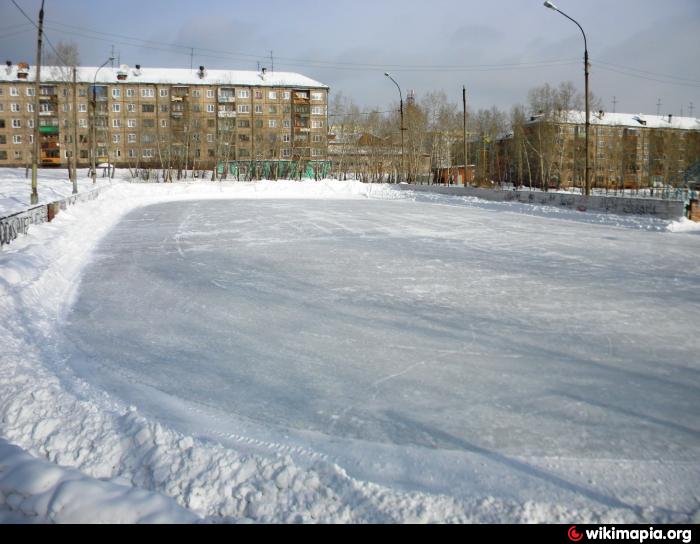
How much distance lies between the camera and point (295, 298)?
26.8ft

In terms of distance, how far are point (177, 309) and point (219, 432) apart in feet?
12.6

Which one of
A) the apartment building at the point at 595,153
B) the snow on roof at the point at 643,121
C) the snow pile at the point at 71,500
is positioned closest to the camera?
the snow pile at the point at 71,500

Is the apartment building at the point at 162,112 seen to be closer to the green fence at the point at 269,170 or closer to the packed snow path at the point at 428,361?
the green fence at the point at 269,170

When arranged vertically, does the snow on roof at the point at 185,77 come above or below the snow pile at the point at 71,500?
above

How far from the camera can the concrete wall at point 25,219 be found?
1130cm

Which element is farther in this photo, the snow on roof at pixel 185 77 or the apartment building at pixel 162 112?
the snow on roof at pixel 185 77

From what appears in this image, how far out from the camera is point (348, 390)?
189 inches

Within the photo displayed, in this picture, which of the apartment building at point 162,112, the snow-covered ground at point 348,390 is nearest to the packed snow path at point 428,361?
the snow-covered ground at point 348,390

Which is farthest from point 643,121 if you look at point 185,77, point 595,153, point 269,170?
point 185,77

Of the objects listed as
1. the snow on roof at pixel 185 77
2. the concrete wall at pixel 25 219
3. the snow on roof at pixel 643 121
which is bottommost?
the concrete wall at pixel 25 219
